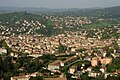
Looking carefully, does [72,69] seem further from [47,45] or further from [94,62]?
[47,45]

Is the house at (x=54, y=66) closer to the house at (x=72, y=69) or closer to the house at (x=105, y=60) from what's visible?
the house at (x=72, y=69)

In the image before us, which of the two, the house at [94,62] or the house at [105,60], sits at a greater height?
the house at [94,62]

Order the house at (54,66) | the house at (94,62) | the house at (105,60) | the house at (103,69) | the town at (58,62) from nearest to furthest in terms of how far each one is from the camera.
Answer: the town at (58,62), the house at (103,69), the house at (54,66), the house at (94,62), the house at (105,60)

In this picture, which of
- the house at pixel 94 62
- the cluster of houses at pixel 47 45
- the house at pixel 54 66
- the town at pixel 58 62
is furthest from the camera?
the cluster of houses at pixel 47 45

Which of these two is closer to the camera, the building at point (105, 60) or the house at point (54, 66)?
the house at point (54, 66)

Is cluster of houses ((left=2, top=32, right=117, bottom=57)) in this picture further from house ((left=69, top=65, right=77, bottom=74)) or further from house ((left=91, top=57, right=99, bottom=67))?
house ((left=69, top=65, right=77, bottom=74))

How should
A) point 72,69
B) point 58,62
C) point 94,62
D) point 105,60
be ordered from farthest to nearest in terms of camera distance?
point 105,60 < point 58,62 < point 94,62 < point 72,69

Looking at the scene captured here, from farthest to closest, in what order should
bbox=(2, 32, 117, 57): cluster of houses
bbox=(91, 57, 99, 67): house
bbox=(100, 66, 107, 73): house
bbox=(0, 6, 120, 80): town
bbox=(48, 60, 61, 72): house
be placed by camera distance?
bbox=(2, 32, 117, 57): cluster of houses, bbox=(91, 57, 99, 67): house, bbox=(48, 60, 61, 72): house, bbox=(100, 66, 107, 73): house, bbox=(0, 6, 120, 80): town

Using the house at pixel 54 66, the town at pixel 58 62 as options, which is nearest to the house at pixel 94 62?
the town at pixel 58 62

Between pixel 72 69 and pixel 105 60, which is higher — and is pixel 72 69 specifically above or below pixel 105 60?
above


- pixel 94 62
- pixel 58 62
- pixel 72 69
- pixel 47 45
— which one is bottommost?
pixel 47 45

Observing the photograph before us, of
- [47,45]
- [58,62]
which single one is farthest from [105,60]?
[47,45]

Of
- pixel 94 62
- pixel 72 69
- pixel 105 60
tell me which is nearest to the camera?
pixel 72 69

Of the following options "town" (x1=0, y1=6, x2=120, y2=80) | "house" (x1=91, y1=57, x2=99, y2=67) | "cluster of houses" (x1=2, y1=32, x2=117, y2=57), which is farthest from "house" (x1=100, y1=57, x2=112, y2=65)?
"cluster of houses" (x1=2, y1=32, x2=117, y2=57)
